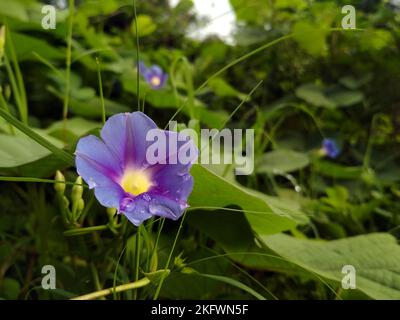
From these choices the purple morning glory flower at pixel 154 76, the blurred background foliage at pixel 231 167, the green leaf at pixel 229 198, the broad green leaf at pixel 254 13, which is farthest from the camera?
the broad green leaf at pixel 254 13

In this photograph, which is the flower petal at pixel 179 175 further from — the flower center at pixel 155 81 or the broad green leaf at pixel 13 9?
the flower center at pixel 155 81

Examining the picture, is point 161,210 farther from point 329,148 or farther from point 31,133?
point 329,148

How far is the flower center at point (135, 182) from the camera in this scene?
570 millimetres

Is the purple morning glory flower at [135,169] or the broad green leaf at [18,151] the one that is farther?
the broad green leaf at [18,151]

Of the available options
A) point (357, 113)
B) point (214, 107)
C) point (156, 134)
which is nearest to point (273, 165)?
point (214, 107)

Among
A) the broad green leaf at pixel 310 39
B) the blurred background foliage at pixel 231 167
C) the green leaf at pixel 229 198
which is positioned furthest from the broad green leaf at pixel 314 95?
the green leaf at pixel 229 198

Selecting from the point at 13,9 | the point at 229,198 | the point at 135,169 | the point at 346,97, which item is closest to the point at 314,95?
the point at 346,97

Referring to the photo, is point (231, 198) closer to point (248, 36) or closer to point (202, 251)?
point (202, 251)

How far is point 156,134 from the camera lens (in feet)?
1.81

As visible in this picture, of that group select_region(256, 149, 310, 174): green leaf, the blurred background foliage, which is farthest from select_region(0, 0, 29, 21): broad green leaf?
select_region(256, 149, 310, 174): green leaf

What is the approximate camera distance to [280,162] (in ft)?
4.57

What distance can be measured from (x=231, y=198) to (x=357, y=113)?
4.44ft

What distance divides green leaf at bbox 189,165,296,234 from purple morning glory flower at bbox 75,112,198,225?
77mm

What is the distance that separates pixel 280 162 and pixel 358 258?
23.3 inches
